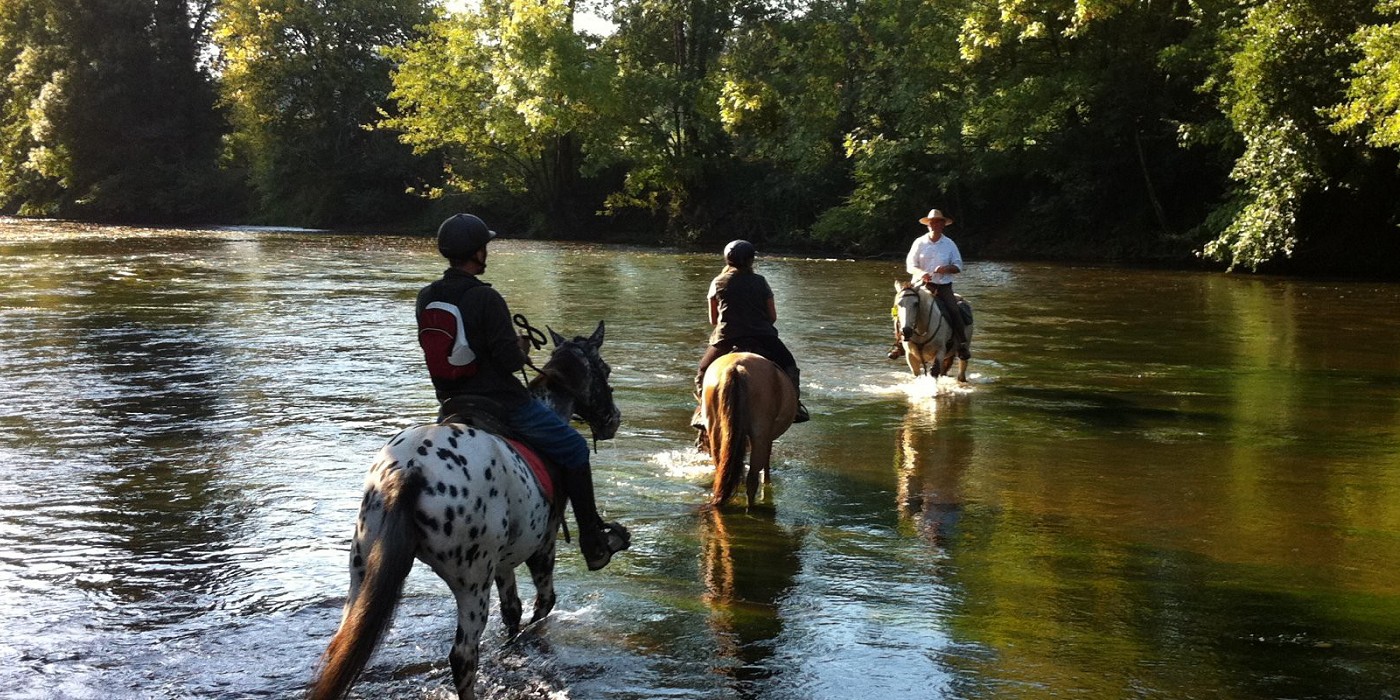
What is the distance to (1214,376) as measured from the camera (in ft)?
48.1

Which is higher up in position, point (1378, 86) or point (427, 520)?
point (1378, 86)

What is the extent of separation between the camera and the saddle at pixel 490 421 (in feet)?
17.8

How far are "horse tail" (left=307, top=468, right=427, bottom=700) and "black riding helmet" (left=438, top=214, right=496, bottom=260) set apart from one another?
117 centimetres

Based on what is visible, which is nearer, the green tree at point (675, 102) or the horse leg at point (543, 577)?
the horse leg at point (543, 577)

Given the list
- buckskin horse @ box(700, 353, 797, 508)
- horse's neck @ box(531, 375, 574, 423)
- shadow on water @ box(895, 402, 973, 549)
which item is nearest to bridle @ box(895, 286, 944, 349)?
shadow on water @ box(895, 402, 973, 549)

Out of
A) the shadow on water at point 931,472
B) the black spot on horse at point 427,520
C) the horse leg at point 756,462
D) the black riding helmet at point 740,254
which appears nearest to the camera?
the black spot on horse at point 427,520

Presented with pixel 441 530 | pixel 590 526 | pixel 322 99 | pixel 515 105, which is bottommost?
pixel 590 526

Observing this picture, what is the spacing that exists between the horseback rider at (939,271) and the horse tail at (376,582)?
9.91 metres

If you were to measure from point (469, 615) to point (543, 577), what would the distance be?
1102 mm

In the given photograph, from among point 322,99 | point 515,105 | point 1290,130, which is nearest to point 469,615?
point 1290,130

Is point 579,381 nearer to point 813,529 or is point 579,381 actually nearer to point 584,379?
point 584,379

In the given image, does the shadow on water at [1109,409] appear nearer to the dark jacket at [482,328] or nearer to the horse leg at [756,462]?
the horse leg at [756,462]

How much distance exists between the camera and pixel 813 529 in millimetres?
8078

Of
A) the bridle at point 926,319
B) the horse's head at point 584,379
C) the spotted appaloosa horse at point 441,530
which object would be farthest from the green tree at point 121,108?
the spotted appaloosa horse at point 441,530
